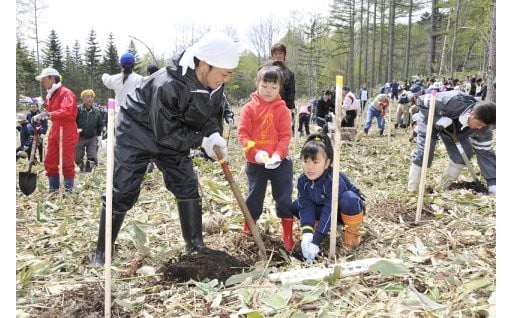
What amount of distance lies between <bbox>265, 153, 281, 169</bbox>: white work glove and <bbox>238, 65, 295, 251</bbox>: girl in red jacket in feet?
0.26

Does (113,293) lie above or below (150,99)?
below

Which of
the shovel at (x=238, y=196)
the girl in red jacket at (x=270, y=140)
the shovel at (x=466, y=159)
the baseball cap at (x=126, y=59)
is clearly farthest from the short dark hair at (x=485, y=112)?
the baseball cap at (x=126, y=59)

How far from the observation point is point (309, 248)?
10.5ft

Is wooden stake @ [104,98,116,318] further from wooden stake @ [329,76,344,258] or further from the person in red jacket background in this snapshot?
the person in red jacket background

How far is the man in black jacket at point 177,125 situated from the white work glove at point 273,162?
1.24 ft

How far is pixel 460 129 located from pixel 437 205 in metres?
1.27

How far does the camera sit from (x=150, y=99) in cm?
295

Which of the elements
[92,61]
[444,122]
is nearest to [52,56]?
[92,61]

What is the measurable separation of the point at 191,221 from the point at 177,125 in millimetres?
826

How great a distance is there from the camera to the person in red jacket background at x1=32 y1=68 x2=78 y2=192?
568 cm

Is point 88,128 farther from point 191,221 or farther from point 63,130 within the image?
point 191,221

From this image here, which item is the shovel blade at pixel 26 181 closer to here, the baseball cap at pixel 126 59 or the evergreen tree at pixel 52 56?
the baseball cap at pixel 126 59

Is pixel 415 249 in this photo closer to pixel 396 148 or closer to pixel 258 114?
pixel 258 114

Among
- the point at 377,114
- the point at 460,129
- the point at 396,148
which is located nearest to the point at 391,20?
the point at 377,114
